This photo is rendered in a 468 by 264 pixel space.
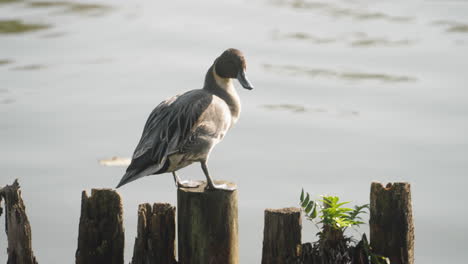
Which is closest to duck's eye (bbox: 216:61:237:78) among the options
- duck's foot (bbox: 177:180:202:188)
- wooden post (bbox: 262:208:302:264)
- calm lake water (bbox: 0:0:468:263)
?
duck's foot (bbox: 177:180:202:188)

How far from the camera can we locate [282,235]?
6.27m

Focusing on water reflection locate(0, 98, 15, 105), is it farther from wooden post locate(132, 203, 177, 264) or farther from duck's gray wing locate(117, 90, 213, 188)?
wooden post locate(132, 203, 177, 264)

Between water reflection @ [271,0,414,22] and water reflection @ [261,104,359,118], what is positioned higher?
water reflection @ [271,0,414,22]

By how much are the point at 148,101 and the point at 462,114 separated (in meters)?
4.08

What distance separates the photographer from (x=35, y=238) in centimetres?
909

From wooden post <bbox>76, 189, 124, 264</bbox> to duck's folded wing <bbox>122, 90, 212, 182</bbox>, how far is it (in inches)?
11.0

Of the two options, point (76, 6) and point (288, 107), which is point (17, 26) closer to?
point (76, 6)

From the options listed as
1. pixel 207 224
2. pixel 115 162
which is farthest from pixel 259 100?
pixel 207 224

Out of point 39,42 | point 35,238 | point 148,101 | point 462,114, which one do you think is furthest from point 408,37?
point 35,238

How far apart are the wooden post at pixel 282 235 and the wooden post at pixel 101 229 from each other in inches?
40.6

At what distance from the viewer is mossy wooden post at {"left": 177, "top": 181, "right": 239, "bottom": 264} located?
20.8ft

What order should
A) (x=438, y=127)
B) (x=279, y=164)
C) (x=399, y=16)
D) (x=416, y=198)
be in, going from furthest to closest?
(x=399, y=16) → (x=438, y=127) → (x=279, y=164) → (x=416, y=198)

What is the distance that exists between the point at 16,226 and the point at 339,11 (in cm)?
1132

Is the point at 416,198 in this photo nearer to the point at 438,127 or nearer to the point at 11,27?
the point at 438,127
